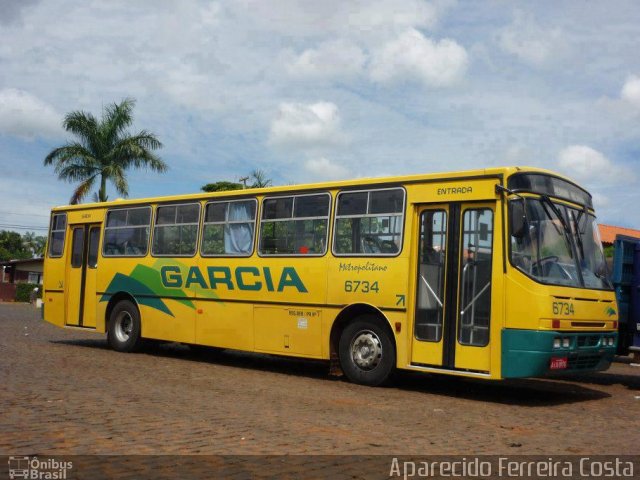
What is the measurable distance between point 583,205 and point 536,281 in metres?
2.14

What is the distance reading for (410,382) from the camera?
12.9 metres

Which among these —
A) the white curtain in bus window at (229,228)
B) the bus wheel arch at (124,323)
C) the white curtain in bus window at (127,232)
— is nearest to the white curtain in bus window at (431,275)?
the white curtain in bus window at (229,228)

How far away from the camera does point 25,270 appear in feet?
215

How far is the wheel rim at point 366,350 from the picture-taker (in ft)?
38.5

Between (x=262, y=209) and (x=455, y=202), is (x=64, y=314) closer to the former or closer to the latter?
(x=262, y=209)

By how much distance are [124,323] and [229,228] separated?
3882 mm

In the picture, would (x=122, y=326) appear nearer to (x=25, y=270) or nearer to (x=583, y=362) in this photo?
(x=583, y=362)

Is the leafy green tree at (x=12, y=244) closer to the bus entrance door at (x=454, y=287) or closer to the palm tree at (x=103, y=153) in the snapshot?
the palm tree at (x=103, y=153)

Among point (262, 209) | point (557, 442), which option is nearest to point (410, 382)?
point (262, 209)

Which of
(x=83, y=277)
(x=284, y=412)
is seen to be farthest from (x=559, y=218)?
(x=83, y=277)

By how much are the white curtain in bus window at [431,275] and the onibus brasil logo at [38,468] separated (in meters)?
6.25

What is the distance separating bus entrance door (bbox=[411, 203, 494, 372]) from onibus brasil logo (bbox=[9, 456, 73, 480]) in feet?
20.1

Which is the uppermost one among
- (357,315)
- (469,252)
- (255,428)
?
(469,252)

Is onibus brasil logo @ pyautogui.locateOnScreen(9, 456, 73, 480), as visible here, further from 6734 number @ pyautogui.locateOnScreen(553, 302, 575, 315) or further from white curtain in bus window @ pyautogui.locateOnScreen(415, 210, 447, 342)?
6734 number @ pyautogui.locateOnScreen(553, 302, 575, 315)
